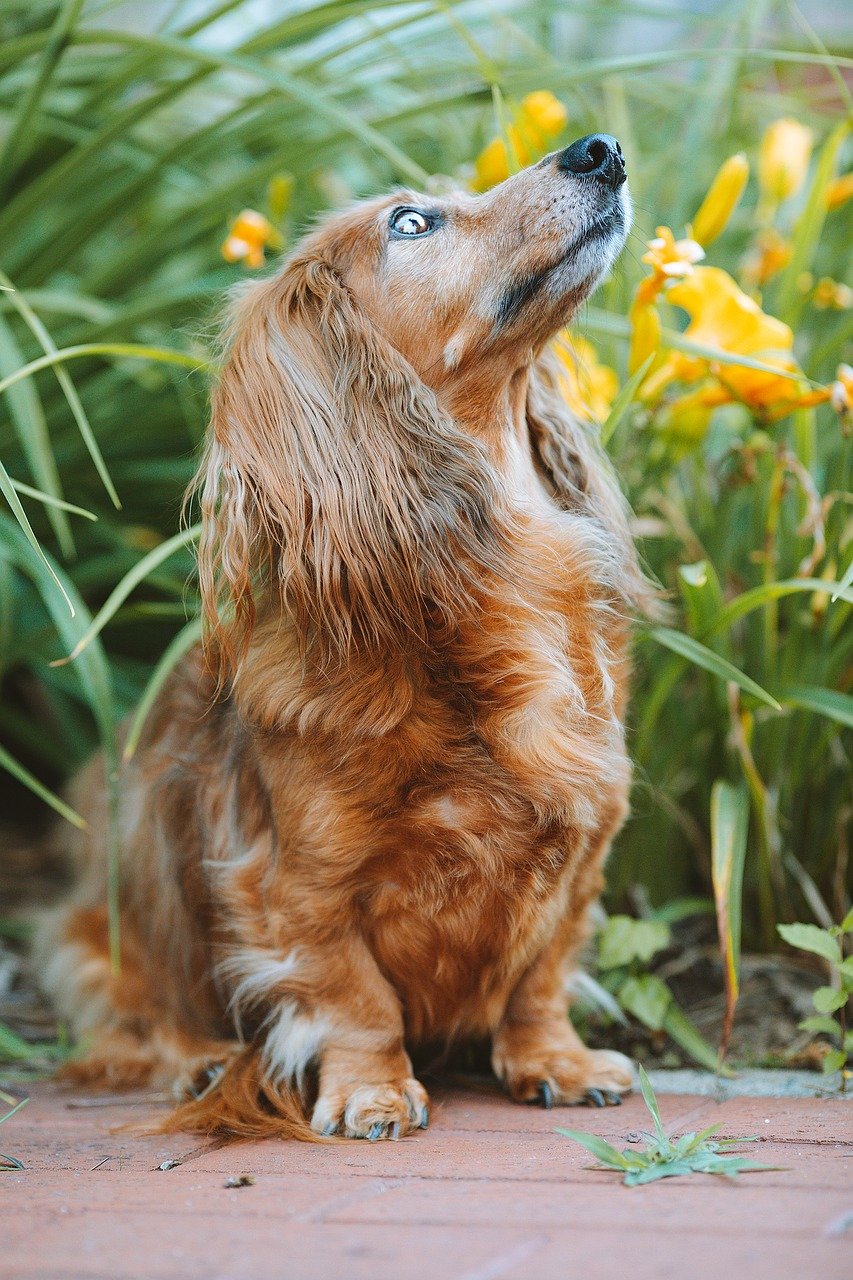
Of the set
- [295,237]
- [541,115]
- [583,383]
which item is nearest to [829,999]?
[583,383]

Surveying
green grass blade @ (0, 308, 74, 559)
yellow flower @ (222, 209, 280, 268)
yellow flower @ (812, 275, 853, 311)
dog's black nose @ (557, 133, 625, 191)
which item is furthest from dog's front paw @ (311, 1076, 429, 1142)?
yellow flower @ (812, 275, 853, 311)

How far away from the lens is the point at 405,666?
1.73 meters

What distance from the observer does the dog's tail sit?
1.71 meters

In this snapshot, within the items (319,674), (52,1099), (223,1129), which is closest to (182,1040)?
(52,1099)

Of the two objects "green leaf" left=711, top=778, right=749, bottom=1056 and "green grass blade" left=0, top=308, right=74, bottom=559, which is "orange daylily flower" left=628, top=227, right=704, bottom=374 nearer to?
"green leaf" left=711, top=778, right=749, bottom=1056

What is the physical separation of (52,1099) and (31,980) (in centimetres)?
65

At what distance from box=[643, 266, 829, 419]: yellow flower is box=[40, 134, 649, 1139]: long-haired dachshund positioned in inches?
11.3

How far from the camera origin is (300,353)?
1.87 metres

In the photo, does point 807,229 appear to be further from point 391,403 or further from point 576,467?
point 391,403

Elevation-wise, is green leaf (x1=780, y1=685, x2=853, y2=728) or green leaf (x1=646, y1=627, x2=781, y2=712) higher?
green leaf (x1=646, y1=627, x2=781, y2=712)

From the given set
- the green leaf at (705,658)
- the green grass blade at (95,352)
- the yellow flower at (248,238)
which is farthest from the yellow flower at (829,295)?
the green grass blade at (95,352)

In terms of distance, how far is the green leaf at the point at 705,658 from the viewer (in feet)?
5.98

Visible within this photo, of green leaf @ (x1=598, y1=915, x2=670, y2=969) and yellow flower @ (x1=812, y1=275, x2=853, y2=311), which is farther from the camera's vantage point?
yellow flower @ (x1=812, y1=275, x2=853, y2=311)

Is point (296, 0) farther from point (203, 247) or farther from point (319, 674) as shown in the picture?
point (319, 674)
